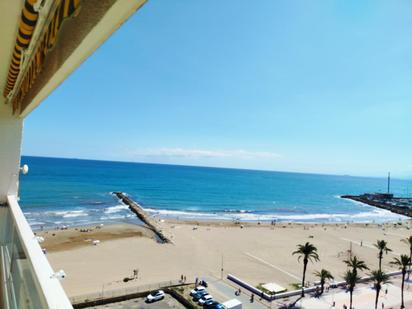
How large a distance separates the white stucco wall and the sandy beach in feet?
34.3

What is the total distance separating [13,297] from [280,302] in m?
13.3

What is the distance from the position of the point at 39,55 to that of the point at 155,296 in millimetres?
12342

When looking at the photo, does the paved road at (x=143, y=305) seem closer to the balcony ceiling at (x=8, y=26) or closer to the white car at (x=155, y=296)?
the white car at (x=155, y=296)

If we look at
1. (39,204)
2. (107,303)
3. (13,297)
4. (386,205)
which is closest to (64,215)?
(39,204)

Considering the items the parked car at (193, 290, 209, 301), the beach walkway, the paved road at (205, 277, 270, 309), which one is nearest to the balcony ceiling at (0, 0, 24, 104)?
the parked car at (193, 290, 209, 301)

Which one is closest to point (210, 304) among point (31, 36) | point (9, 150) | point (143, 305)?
point (143, 305)

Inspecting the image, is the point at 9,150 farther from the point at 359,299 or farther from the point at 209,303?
the point at 359,299

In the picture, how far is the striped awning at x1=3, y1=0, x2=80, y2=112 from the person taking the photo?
1.30 m

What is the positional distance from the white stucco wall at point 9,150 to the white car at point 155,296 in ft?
31.1

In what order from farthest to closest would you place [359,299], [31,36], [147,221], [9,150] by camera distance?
1. [147,221]
2. [359,299]
3. [9,150]
4. [31,36]

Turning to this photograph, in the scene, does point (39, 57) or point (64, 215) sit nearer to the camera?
point (39, 57)

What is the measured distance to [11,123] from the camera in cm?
433

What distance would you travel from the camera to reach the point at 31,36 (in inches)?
74.4

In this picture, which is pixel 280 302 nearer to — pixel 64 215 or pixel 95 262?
pixel 95 262
